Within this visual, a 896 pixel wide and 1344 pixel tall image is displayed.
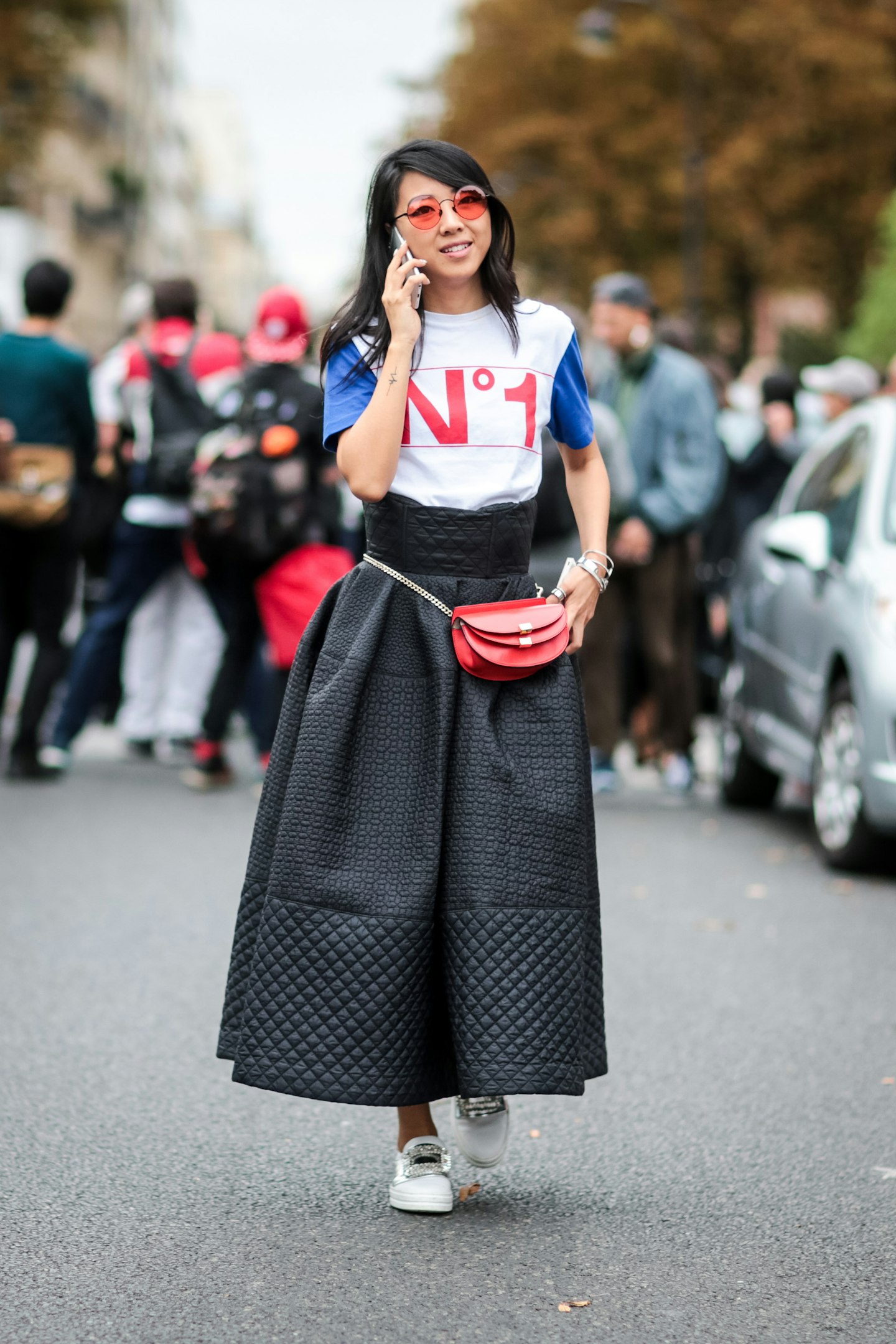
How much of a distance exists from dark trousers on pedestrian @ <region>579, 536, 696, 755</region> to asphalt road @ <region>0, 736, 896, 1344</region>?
2.47m

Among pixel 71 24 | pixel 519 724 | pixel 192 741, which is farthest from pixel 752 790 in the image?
pixel 71 24

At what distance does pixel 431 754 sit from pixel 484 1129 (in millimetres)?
724

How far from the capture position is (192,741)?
426 inches

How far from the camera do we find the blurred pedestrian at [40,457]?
937 centimetres

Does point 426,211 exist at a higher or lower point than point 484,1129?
higher

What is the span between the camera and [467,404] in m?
3.85

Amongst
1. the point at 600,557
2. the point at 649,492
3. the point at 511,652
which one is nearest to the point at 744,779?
the point at 649,492

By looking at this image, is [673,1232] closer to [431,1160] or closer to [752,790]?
[431,1160]

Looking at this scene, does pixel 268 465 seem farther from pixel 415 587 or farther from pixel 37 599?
pixel 415 587

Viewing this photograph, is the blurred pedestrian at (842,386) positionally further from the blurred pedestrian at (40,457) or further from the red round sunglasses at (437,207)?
the red round sunglasses at (437,207)

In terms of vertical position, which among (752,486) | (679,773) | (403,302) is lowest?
(679,773)

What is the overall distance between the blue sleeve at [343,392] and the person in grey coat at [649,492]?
5.66 meters

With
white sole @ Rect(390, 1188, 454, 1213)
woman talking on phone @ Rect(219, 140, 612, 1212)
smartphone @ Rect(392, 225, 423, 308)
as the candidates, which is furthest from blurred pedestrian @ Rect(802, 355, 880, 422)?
white sole @ Rect(390, 1188, 454, 1213)

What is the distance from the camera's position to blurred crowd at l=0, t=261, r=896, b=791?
904 centimetres
